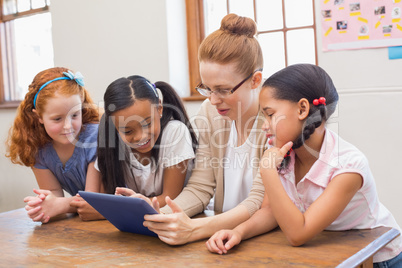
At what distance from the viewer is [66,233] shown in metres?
1.45

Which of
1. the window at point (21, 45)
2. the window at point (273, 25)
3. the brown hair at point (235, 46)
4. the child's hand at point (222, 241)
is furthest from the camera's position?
the window at point (21, 45)

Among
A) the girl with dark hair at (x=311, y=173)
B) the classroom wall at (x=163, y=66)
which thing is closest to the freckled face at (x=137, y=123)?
the girl with dark hair at (x=311, y=173)

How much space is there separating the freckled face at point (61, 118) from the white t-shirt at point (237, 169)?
0.66 m

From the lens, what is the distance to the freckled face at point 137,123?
5.20 feet

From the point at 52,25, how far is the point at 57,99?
228cm

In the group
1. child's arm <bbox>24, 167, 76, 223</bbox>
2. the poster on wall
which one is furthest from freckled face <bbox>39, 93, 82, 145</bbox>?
the poster on wall

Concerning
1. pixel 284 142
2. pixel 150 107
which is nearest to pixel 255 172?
pixel 284 142

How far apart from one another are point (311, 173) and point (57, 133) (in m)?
1.07

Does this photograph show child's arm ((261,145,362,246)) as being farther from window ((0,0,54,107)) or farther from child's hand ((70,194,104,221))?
window ((0,0,54,107))

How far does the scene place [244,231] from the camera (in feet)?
4.10

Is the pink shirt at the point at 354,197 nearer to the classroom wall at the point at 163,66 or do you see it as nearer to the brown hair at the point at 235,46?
the brown hair at the point at 235,46

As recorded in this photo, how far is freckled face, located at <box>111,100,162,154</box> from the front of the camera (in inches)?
62.4

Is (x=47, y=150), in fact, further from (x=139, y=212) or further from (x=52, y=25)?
(x=52, y=25)

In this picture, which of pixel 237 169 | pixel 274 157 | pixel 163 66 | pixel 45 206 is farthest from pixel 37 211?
pixel 163 66
